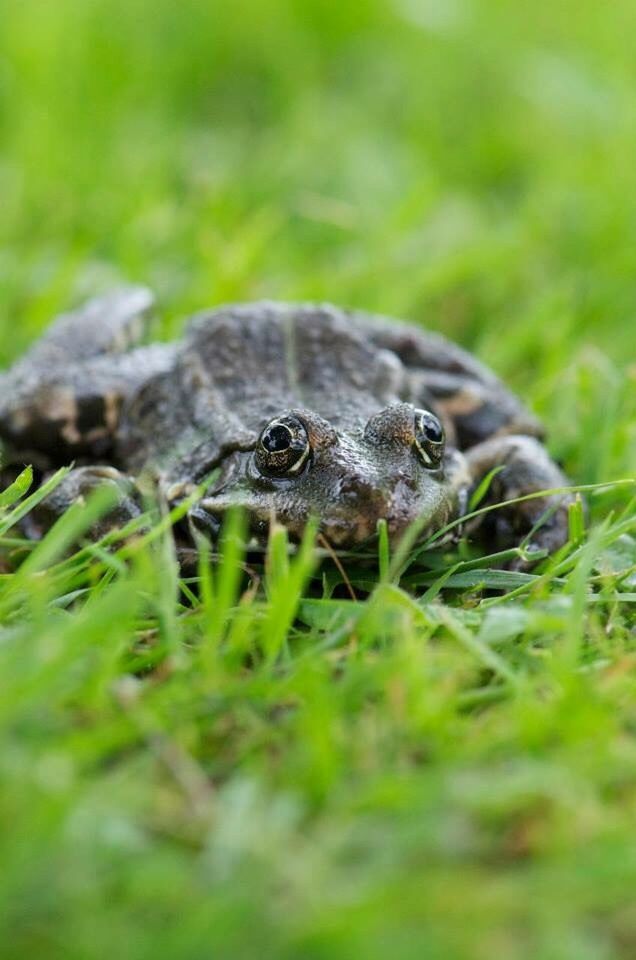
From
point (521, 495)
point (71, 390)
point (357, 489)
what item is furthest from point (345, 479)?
point (71, 390)

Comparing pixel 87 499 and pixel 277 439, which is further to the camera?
pixel 87 499

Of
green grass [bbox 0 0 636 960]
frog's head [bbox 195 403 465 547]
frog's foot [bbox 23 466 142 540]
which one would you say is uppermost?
frog's head [bbox 195 403 465 547]

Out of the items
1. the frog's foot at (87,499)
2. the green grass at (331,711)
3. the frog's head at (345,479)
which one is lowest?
the frog's foot at (87,499)

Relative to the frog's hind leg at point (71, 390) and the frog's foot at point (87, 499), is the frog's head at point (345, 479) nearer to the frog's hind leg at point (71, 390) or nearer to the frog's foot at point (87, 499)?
the frog's foot at point (87, 499)

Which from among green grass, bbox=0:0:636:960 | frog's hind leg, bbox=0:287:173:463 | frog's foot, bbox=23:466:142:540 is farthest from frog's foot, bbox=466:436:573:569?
frog's hind leg, bbox=0:287:173:463

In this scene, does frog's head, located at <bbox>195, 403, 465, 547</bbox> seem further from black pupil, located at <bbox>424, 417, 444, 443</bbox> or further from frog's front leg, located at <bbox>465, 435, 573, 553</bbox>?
frog's front leg, located at <bbox>465, 435, 573, 553</bbox>

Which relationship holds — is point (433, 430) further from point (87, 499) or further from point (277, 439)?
point (87, 499)

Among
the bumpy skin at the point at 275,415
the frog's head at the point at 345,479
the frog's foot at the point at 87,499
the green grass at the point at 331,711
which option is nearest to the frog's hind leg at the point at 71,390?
the bumpy skin at the point at 275,415
